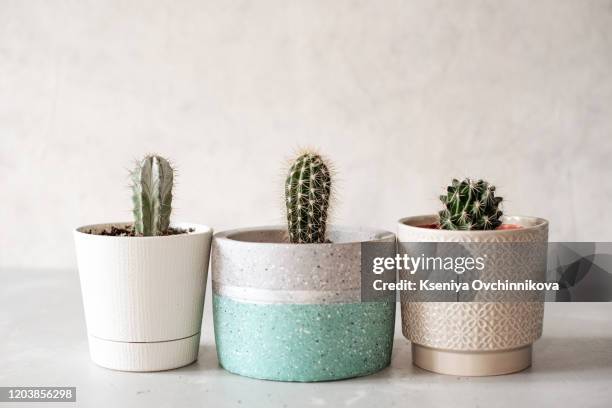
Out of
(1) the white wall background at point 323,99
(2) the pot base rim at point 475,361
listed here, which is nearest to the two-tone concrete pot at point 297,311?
(2) the pot base rim at point 475,361

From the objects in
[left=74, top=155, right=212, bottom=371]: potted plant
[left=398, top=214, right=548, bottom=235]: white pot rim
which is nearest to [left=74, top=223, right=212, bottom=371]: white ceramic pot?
[left=74, top=155, right=212, bottom=371]: potted plant

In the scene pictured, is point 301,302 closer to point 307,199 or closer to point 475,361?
point 307,199

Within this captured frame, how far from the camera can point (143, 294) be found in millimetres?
1669

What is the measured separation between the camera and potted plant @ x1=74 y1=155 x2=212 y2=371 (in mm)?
1660

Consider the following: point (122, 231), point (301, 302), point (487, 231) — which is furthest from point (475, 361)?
point (122, 231)

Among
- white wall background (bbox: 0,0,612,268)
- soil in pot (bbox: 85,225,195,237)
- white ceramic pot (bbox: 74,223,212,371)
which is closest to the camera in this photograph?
white ceramic pot (bbox: 74,223,212,371)

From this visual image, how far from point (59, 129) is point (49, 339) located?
122 cm

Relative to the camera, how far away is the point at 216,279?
170 centimetres

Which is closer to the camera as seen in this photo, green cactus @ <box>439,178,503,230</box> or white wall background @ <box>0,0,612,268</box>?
green cactus @ <box>439,178,503,230</box>

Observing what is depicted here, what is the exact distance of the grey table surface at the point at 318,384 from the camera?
1.56 metres

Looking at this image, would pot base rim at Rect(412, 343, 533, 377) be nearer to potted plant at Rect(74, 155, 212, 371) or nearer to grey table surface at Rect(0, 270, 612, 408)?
grey table surface at Rect(0, 270, 612, 408)

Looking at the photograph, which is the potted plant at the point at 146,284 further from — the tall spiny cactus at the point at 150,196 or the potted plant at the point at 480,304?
the potted plant at the point at 480,304

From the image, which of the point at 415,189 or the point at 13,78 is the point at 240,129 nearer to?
the point at 415,189

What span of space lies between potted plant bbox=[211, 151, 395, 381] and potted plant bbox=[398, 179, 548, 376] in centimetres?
9
